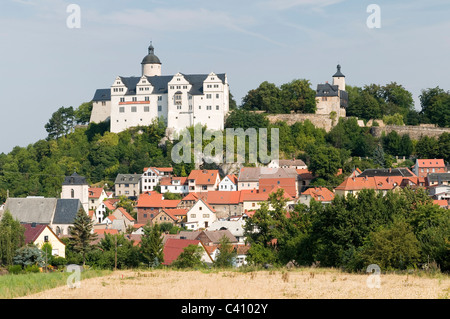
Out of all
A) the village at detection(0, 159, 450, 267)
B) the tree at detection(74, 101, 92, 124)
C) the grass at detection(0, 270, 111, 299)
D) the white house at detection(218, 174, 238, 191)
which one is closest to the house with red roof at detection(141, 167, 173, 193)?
the village at detection(0, 159, 450, 267)

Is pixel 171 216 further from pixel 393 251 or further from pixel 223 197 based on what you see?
pixel 393 251

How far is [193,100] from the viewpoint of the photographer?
74625mm

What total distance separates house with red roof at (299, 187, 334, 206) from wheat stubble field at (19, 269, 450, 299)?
37661mm

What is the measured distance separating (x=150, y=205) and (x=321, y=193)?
15247 mm

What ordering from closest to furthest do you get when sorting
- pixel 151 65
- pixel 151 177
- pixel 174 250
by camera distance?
1. pixel 174 250
2. pixel 151 177
3. pixel 151 65

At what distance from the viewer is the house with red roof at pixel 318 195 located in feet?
202

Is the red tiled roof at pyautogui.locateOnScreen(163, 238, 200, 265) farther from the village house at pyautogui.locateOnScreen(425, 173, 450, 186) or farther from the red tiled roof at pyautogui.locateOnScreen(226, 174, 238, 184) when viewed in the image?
the village house at pyautogui.locateOnScreen(425, 173, 450, 186)

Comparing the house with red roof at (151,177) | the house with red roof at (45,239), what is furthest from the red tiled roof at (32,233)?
the house with red roof at (151,177)

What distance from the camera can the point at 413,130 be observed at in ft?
244

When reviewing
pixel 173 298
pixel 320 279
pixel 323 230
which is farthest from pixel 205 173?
pixel 173 298

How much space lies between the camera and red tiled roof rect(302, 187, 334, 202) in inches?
2438

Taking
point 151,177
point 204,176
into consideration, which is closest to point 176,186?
point 204,176

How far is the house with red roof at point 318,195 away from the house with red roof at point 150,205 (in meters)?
11.4

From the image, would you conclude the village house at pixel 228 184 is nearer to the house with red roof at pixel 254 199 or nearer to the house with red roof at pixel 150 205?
the house with red roof at pixel 254 199
